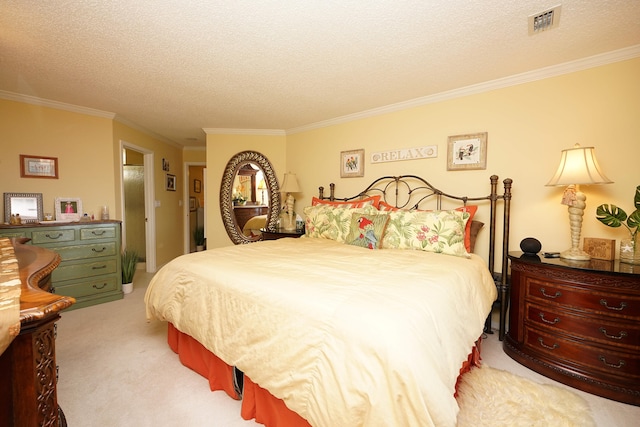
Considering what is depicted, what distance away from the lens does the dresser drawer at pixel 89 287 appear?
3.11 m

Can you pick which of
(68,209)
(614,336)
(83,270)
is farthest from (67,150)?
(614,336)

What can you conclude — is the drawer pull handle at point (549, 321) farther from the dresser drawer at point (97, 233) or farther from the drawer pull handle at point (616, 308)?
the dresser drawer at point (97, 233)

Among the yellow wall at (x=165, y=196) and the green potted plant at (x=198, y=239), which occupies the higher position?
the yellow wall at (x=165, y=196)

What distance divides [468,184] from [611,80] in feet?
3.95

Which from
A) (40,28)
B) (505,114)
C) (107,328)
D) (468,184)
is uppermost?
(40,28)

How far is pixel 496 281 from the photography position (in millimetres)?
2486

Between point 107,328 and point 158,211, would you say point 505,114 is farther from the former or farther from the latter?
point 158,211

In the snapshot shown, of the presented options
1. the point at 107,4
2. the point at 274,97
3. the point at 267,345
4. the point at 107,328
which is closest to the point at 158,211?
the point at 107,328

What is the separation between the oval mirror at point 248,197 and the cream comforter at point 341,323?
2289 millimetres

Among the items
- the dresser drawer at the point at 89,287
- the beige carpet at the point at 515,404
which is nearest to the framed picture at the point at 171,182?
the dresser drawer at the point at 89,287

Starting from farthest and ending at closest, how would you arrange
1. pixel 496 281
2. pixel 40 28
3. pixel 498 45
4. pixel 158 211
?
1. pixel 158 211
2. pixel 496 281
3. pixel 498 45
4. pixel 40 28

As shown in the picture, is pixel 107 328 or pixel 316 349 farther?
pixel 107 328

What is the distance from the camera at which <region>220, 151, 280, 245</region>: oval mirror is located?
436 cm

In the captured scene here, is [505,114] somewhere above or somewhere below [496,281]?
above
